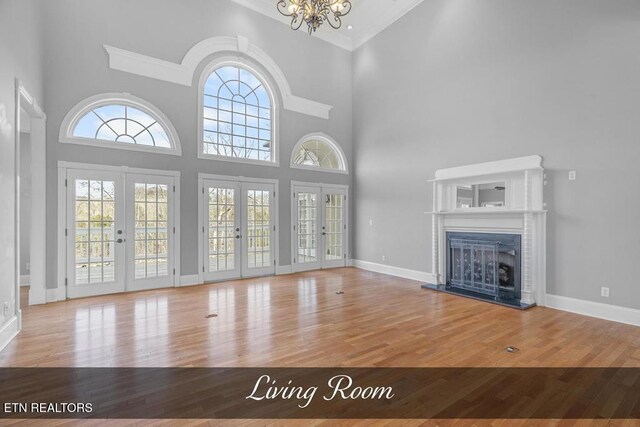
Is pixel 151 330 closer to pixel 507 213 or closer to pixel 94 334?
pixel 94 334

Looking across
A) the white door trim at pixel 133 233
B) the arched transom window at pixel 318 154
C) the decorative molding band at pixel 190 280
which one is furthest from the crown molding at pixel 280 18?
the decorative molding band at pixel 190 280

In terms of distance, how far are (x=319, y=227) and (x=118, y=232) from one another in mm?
4138

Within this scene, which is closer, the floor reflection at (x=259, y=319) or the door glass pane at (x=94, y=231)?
the floor reflection at (x=259, y=319)

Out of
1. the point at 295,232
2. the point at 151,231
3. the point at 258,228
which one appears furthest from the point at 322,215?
the point at 151,231

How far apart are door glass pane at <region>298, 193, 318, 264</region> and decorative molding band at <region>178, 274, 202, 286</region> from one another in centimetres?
231

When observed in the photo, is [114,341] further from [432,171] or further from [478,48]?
[478,48]

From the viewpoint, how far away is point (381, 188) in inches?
281

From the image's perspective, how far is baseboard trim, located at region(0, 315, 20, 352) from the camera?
304cm

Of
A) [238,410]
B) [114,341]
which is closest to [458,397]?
[238,410]

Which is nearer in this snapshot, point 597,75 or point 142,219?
point 597,75

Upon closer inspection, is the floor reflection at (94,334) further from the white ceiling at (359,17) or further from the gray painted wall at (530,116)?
the white ceiling at (359,17)

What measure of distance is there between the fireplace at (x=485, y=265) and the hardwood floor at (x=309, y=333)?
1.57 ft

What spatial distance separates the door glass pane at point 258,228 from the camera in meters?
6.54

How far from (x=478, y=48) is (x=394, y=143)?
2.29 metres
